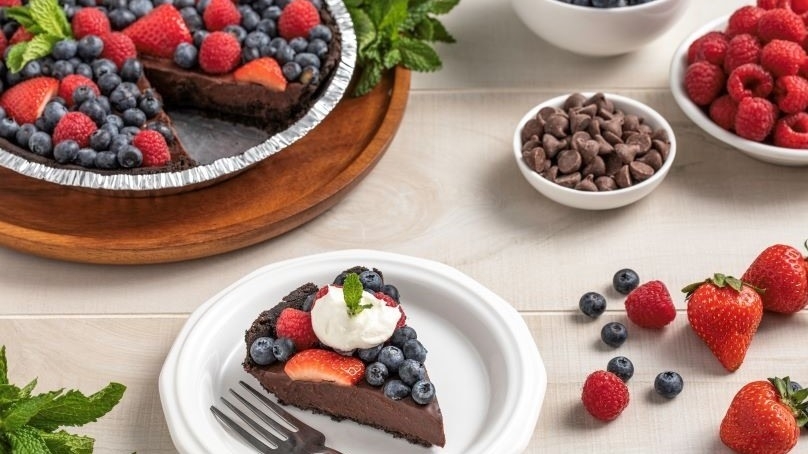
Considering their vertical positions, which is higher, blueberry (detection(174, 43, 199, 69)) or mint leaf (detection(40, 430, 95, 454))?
blueberry (detection(174, 43, 199, 69))

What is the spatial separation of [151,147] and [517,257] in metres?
1.08

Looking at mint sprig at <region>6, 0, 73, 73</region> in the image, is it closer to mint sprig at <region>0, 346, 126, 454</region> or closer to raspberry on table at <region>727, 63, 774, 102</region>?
mint sprig at <region>0, 346, 126, 454</region>

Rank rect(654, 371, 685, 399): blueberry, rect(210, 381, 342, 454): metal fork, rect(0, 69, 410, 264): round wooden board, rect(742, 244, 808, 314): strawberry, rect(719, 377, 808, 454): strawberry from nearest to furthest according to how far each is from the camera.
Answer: rect(719, 377, 808, 454): strawberry → rect(210, 381, 342, 454): metal fork → rect(654, 371, 685, 399): blueberry → rect(742, 244, 808, 314): strawberry → rect(0, 69, 410, 264): round wooden board

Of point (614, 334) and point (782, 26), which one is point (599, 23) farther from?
point (614, 334)

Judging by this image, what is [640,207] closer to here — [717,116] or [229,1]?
[717,116]

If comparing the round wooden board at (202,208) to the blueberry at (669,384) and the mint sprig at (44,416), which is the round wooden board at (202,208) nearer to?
the mint sprig at (44,416)

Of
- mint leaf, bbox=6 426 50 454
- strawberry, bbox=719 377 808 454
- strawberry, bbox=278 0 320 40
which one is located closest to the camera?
mint leaf, bbox=6 426 50 454

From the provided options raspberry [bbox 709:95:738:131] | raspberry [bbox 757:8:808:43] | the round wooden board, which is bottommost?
raspberry [bbox 709:95:738:131]

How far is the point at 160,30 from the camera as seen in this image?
345 cm

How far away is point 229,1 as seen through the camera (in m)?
3.50

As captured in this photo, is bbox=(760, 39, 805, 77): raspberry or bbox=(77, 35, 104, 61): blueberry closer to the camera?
bbox=(760, 39, 805, 77): raspberry

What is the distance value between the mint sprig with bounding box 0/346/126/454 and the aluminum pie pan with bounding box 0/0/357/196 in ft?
2.57

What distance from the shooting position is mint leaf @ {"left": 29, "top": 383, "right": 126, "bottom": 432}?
7.66ft

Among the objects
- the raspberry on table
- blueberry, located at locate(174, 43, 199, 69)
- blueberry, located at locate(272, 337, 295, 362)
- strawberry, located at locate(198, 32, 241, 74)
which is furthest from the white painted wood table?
blueberry, located at locate(174, 43, 199, 69)
